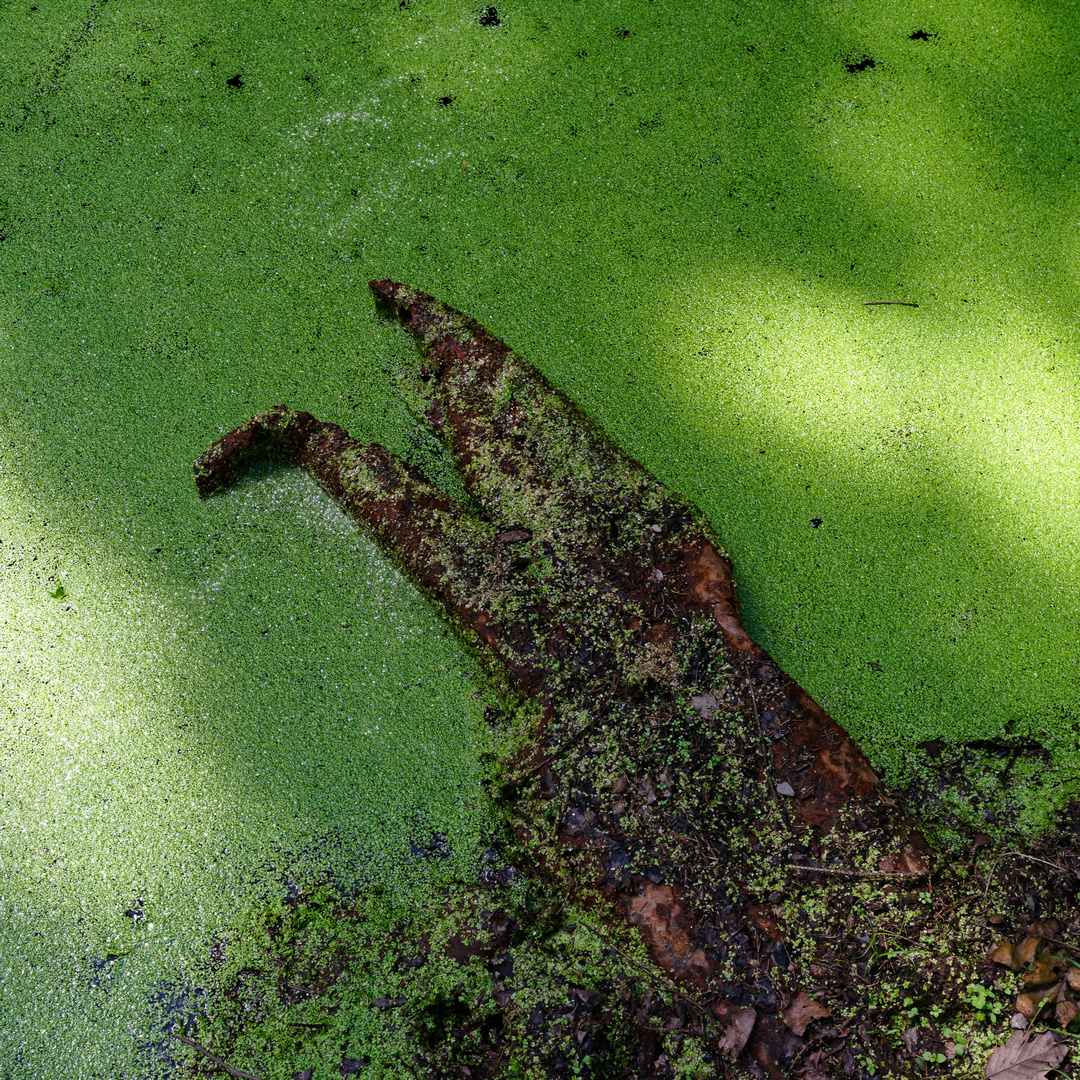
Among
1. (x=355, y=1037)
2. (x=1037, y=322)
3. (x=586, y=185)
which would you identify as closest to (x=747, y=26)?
(x=586, y=185)

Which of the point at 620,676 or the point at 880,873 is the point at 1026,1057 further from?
the point at 620,676

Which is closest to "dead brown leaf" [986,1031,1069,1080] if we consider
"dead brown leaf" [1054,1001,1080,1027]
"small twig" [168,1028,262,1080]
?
"dead brown leaf" [1054,1001,1080,1027]

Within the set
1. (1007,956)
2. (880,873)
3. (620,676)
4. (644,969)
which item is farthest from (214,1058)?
(1007,956)

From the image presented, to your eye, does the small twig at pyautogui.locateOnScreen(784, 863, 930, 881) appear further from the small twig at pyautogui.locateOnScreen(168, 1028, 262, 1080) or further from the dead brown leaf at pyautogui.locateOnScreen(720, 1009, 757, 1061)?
the small twig at pyautogui.locateOnScreen(168, 1028, 262, 1080)

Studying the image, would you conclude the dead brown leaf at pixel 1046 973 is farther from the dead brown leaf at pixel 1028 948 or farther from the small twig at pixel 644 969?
the small twig at pixel 644 969

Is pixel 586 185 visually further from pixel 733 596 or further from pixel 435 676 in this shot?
pixel 435 676

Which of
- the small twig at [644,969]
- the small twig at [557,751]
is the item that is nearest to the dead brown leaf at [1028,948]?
the small twig at [644,969]
